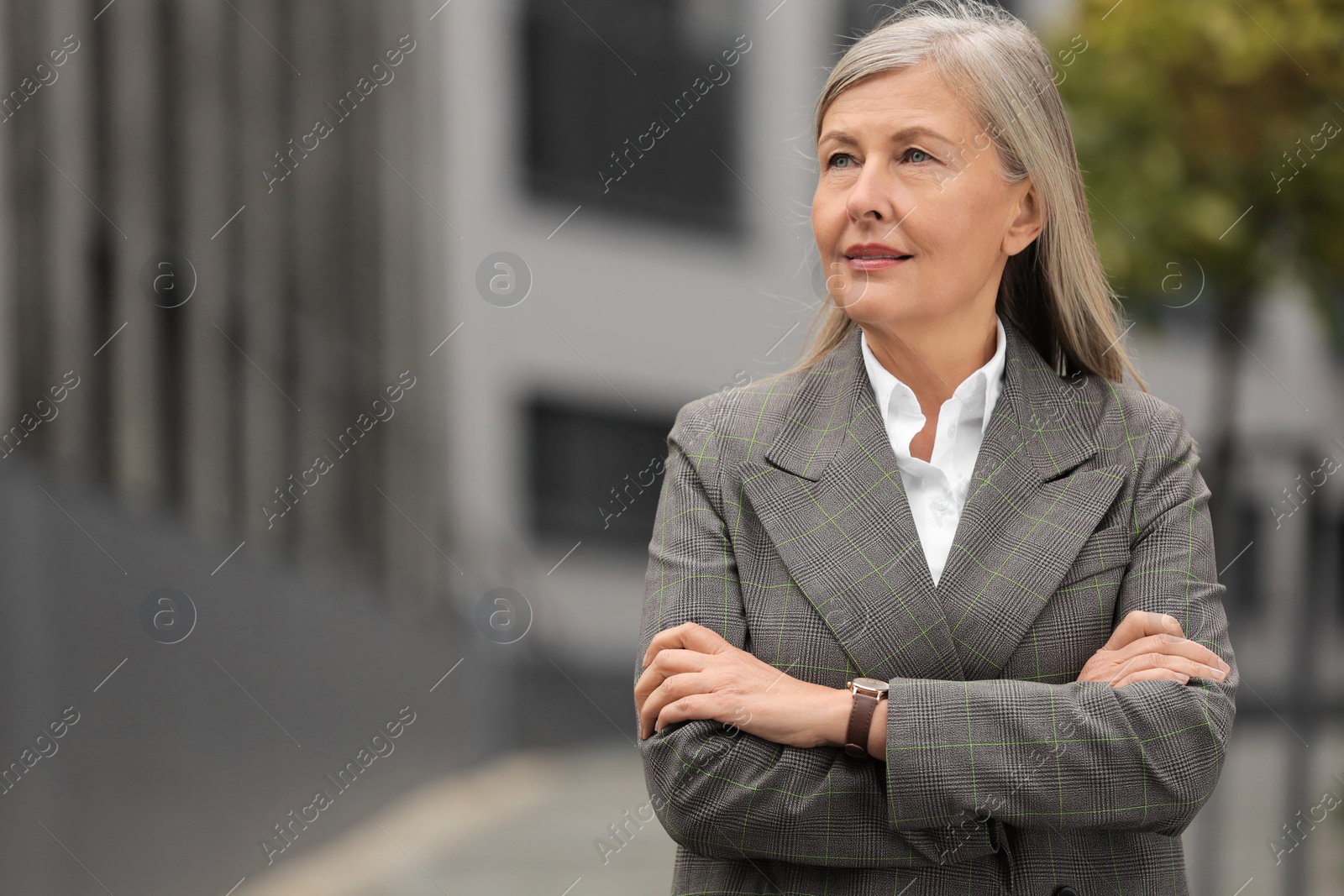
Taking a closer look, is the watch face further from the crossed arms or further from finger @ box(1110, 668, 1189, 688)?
finger @ box(1110, 668, 1189, 688)

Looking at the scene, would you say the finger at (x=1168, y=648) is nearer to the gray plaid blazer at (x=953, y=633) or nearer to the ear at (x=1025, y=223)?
the gray plaid blazer at (x=953, y=633)

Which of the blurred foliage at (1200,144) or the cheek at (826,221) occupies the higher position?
the cheek at (826,221)

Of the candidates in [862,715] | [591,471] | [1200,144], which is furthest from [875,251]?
[591,471]

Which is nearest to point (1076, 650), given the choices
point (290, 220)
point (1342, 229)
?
point (1342, 229)

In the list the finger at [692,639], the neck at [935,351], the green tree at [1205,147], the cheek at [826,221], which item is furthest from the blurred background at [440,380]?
the finger at [692,639]

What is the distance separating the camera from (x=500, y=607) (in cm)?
1061

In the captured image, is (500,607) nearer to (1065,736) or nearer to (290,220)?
(290,220)

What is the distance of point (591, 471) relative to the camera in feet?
42.3

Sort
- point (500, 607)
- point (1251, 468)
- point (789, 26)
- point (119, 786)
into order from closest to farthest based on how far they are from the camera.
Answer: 1. point (1251, 468)
2. point (119, 786)
3. point (500, 607)
4. point (789, 26)

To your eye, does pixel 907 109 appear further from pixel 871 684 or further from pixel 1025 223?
pixel 871 684

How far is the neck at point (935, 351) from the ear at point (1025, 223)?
11 cm

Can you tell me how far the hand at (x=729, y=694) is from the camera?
1871 mm

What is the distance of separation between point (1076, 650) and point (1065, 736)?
0.19 meters

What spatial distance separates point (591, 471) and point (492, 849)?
19.7ft
